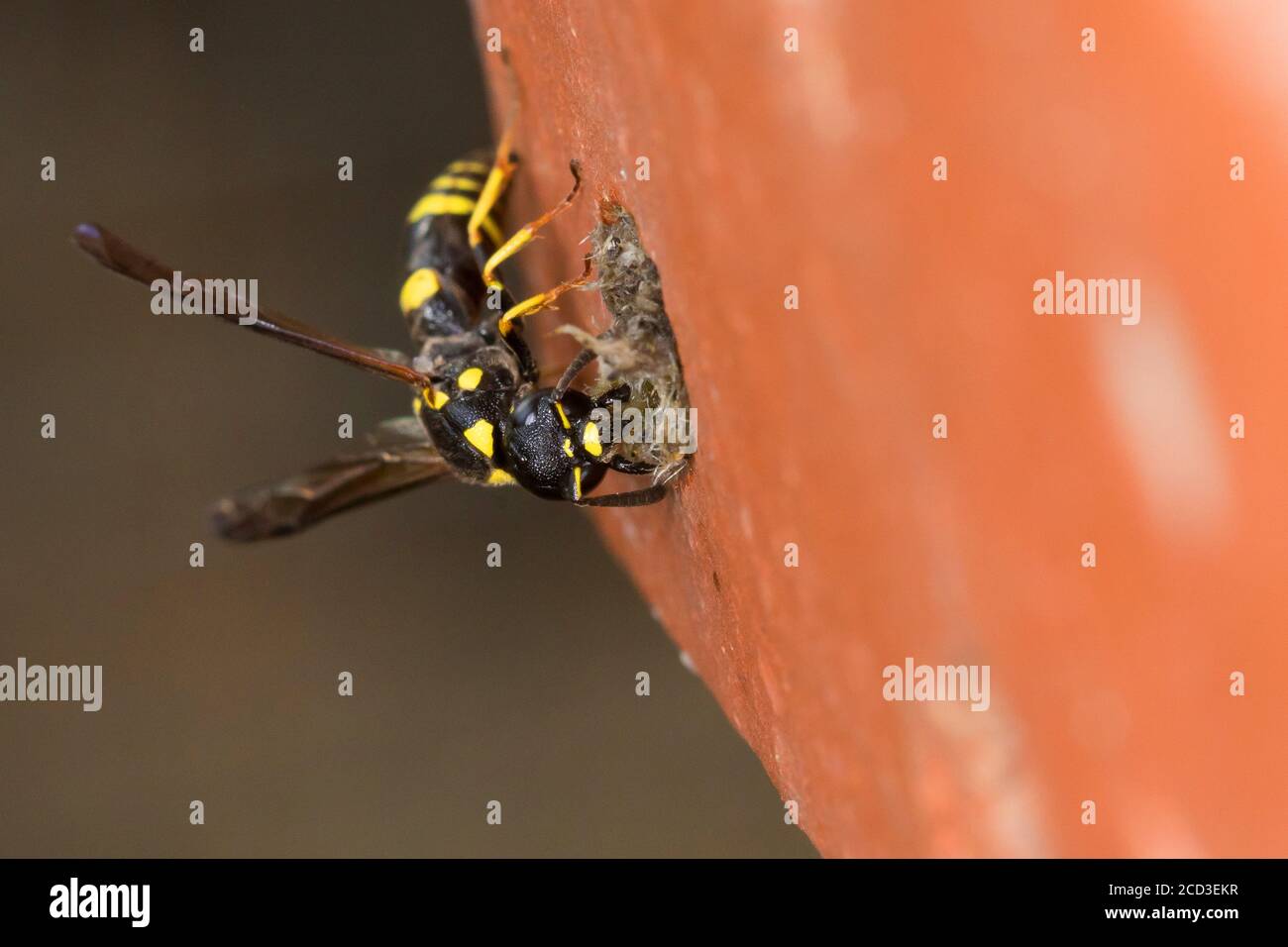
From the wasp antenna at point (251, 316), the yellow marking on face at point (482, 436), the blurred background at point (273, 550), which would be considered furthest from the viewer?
the blurred background at point (273, 550)

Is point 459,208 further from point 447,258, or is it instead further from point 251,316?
point 251,316

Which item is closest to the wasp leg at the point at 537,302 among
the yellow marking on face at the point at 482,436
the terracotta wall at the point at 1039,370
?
the yellow marking on face at the point at 482,436

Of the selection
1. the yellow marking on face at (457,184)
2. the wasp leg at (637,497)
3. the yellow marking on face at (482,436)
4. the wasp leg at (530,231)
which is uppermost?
the yellow marking on face at (457,184)

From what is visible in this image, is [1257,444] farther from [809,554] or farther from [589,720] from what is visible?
[589,720]

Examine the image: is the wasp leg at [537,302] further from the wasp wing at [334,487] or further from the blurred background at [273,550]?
the blurred background at [273,550]

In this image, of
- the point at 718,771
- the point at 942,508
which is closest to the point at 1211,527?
the point at 942,508

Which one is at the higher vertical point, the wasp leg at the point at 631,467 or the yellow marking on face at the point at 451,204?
the yellow marking on face at the point at 451,204
